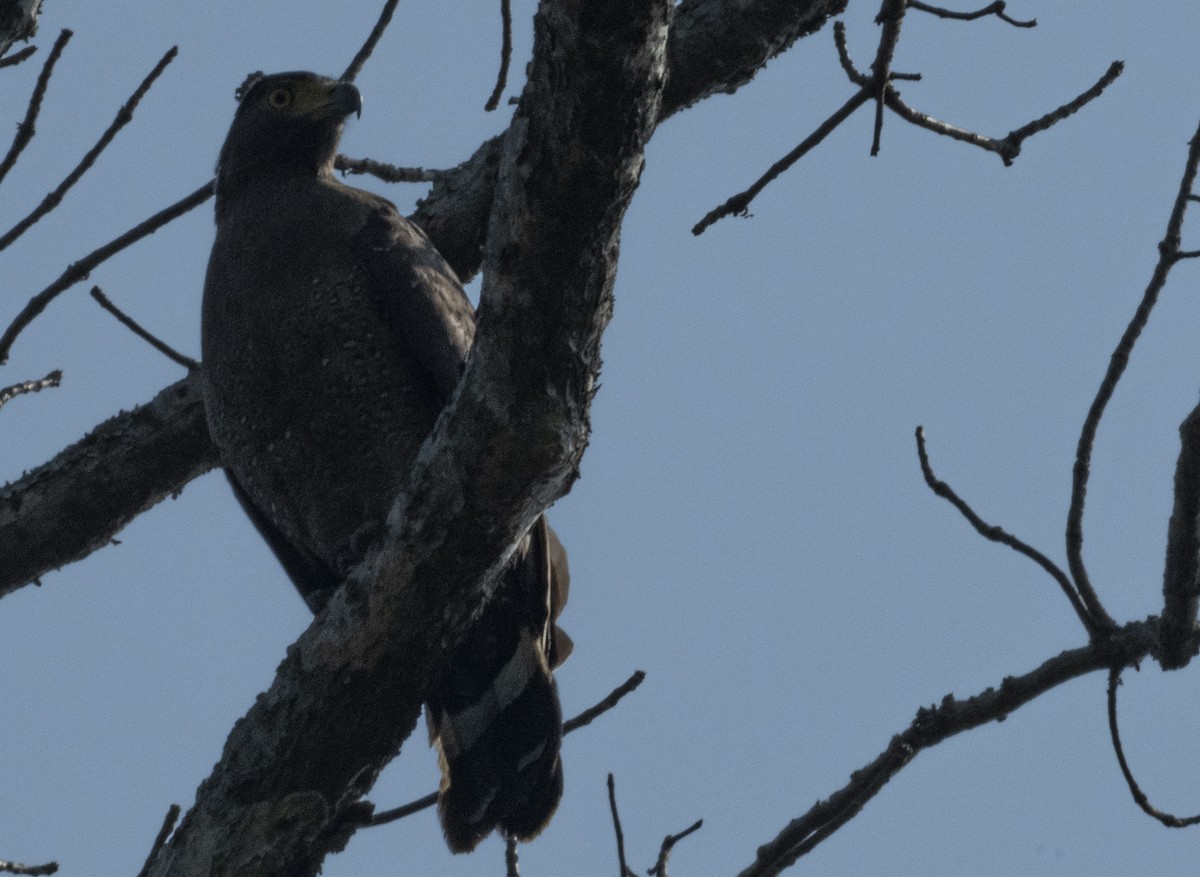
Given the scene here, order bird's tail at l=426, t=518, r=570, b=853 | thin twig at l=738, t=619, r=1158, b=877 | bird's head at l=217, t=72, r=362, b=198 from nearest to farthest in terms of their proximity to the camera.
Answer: thin twig at l=738, t=619, r=1158, b=877 → bird's tail at l=426, t=518, r=570, b=853 → bird's head at l=217, t=72, r=362, b=198

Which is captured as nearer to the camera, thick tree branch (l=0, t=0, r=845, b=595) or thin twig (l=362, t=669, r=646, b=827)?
thin twig (l=362, t=669, r=646, b=827)

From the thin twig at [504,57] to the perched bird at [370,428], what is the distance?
1.72 feet

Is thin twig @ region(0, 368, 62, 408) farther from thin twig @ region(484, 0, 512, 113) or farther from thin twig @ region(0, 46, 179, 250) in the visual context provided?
thin twig @ region(484, 0, 512, 113)

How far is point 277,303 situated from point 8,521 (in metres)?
1.14

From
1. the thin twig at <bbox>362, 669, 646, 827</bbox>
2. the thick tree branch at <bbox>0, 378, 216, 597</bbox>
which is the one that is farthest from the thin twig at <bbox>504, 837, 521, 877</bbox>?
the thick tree branch at <bbox>0, 378, 216, 597</bbox>

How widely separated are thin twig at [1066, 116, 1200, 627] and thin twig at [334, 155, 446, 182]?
288 centimetres

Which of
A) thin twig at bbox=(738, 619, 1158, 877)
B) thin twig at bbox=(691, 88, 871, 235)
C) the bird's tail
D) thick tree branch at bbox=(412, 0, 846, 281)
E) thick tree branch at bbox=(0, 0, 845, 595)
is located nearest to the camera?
thin twig at bbox=(738, 619, 1158, 877)

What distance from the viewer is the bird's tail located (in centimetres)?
464

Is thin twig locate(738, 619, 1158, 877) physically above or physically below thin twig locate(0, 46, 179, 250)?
below

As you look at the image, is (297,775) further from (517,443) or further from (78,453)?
(78,453)

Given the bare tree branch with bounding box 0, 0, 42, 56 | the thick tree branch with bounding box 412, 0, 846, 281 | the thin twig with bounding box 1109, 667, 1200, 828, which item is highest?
the thick tree branch with bounding box 412, 0, 846, 281

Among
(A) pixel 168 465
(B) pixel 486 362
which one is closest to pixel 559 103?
(B) pixel 486 362

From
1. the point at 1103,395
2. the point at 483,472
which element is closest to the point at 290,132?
the point at 483,472

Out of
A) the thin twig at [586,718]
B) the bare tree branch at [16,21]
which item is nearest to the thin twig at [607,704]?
the thin twig at [586,718]
